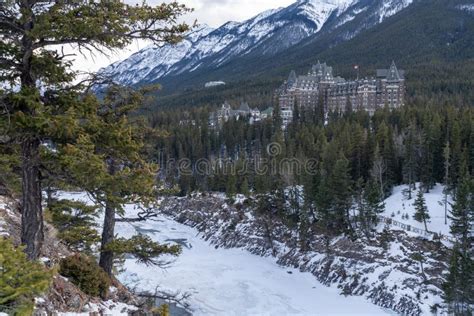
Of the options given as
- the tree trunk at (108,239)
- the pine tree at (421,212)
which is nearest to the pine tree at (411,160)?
the pine tree at (421,212)

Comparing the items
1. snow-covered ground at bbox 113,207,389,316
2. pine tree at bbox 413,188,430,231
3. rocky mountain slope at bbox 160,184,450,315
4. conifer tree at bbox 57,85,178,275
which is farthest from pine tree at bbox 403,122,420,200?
conifer tree at bbox 57,85,178,275

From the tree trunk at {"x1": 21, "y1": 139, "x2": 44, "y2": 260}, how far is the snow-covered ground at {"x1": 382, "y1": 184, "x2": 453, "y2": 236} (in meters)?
40.8

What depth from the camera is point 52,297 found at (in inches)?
339

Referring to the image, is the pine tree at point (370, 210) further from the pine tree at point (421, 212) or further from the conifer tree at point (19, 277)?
the conifer tree at point (19, 277)

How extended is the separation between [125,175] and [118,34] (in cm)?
270

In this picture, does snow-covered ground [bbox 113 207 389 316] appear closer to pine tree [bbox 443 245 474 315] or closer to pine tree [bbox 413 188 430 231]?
pine tree [bbox 443 245 474 315]

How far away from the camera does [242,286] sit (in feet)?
127

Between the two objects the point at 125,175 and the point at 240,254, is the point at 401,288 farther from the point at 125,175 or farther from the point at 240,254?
the point at 125,175

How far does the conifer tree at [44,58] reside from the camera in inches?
297

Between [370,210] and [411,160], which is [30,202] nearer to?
[370,210]

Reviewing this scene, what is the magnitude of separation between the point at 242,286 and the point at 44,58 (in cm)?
3379

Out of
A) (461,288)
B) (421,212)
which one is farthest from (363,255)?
(461,288)

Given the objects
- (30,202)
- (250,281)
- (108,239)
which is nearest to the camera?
(30,202)

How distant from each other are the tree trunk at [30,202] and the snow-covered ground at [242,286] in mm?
20106
